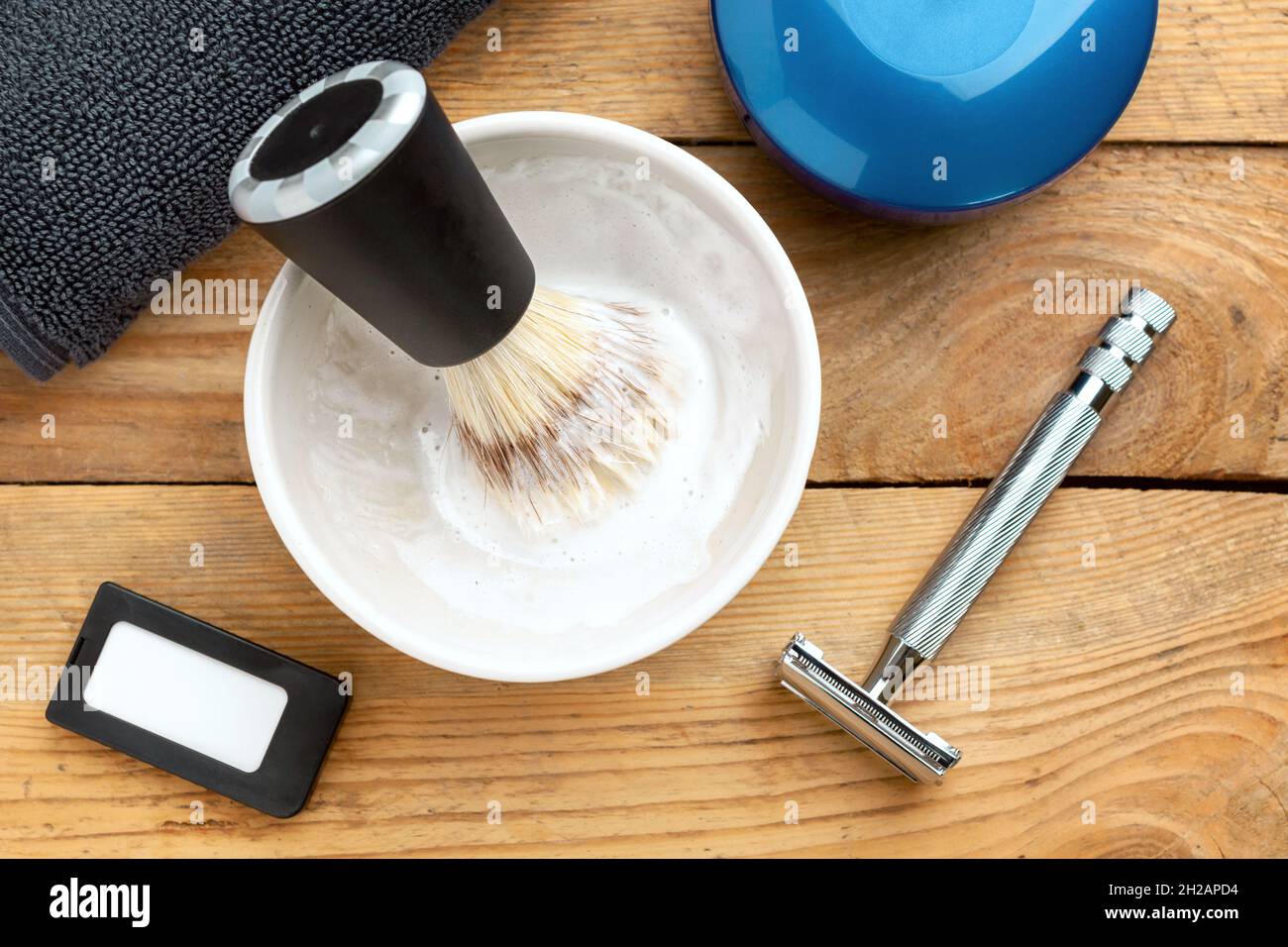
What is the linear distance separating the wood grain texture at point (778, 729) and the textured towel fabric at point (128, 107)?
0.16 m

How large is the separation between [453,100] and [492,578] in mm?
296

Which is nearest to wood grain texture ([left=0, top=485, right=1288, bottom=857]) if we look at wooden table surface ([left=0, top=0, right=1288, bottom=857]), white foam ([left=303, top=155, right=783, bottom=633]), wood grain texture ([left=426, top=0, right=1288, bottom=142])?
wooden table surface ([left=0, top=0, right=1288, bottom=857])

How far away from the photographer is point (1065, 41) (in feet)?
1.73

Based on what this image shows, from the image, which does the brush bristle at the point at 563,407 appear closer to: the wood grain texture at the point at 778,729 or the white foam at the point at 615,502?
the white foam at the point at 615,502

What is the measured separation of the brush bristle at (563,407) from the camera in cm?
52

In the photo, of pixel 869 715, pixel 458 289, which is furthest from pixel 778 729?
pixel 458 289

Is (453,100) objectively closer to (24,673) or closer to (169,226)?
(169,226)

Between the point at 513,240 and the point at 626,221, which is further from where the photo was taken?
the point at 626,221

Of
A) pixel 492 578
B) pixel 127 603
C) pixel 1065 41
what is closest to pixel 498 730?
pixel 492 578

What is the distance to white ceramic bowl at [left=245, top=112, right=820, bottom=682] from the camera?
0.48 metres

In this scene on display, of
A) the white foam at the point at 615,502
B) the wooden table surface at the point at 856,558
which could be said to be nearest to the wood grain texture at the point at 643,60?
the wooden table surface at the point at 856,558

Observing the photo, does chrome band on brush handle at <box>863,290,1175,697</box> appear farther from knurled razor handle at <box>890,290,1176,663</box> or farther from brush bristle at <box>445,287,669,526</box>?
brush bristle at <box>445,287,669,526</box>

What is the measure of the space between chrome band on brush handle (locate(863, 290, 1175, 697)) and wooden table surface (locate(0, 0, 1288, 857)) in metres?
0.02

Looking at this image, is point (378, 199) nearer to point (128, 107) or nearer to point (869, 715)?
point (128, 107)
